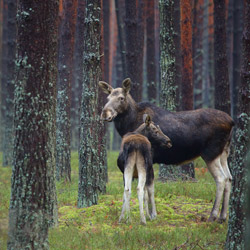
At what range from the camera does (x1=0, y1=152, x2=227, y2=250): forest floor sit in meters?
7.29

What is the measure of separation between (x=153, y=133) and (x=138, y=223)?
2.28 meters

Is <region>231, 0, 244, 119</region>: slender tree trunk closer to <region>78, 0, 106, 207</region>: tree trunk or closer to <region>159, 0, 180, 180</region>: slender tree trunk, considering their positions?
<region>159, 0, 180, 180</region>: slender tree trunk

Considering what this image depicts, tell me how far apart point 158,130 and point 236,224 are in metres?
4.25

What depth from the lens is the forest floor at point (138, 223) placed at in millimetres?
7289

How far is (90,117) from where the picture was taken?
10.5 meters

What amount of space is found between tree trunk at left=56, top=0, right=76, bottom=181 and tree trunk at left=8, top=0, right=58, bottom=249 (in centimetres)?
898

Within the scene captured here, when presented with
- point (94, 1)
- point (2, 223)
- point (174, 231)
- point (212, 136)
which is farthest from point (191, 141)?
point (2, 223)

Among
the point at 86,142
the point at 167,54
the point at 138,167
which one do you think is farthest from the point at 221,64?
the point at 138,167

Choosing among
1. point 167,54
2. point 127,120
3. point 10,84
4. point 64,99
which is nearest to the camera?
point 127,120

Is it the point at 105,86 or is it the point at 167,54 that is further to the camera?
the point at 167,54

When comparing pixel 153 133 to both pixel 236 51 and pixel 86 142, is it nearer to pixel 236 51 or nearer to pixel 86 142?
pixel 86 142

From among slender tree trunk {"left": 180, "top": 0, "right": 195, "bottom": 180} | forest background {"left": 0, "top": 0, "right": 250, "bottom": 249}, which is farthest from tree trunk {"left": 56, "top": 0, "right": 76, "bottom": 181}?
slender tree trunk {"left": 180, "top": 0, "right": 195, "bottom": 180}

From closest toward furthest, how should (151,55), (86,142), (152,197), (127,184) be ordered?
(127,184) → (152,197) → (86,142) → (151,55)

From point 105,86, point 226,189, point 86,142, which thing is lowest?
point 226,189
